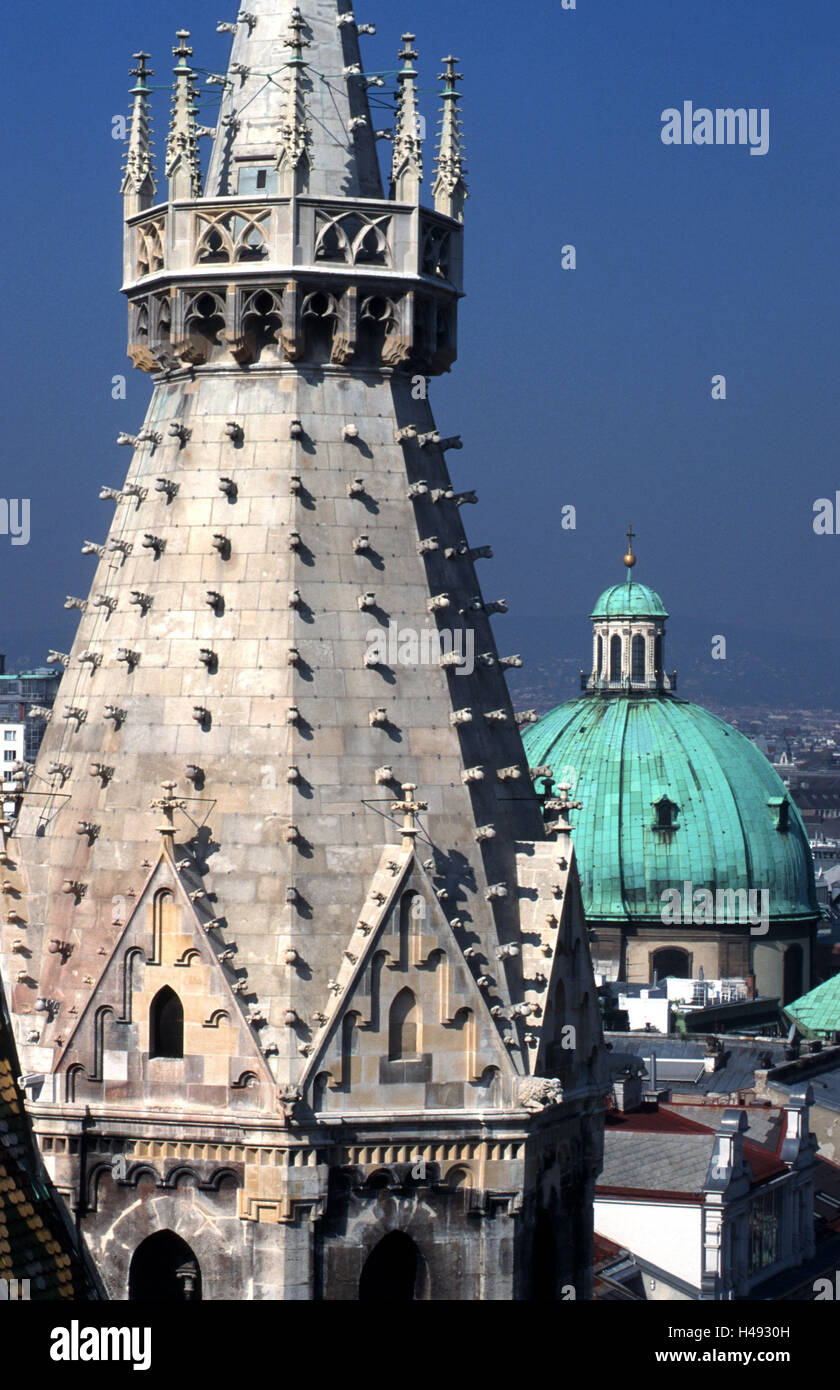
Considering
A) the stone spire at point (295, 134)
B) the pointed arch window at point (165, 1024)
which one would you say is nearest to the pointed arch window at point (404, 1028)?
the pointed arch window at point (165, 1024)

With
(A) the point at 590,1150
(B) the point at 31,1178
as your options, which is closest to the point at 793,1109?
(A) the point at 590,1150

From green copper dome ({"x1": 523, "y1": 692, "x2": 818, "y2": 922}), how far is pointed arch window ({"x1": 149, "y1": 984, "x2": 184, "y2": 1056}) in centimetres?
14459

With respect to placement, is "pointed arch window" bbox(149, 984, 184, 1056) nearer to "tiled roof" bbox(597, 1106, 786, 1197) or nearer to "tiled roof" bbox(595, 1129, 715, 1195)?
"tiled roof" bbox(597, 1106, 786, 1197)

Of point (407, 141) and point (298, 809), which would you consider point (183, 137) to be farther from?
point (298, 809)

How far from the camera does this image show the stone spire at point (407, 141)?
144 feet

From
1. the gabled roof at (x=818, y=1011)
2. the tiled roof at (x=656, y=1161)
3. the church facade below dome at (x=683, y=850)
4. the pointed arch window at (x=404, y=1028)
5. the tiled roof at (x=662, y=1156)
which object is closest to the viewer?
the pointed arch window at (x=404, y=1028)

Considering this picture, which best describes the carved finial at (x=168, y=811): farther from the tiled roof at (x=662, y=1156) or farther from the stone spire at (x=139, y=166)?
the tiled roof at (x=662, y=1156)

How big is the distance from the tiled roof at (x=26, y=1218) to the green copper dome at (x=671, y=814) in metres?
149

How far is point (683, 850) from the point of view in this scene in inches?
7485

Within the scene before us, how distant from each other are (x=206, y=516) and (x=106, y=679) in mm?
2492

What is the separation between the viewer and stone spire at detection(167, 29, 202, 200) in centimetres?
4356

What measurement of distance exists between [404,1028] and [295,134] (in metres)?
11.8

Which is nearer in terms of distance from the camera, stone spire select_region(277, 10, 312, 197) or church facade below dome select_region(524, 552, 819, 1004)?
stone spire select_region(277, 10, 312, 197)

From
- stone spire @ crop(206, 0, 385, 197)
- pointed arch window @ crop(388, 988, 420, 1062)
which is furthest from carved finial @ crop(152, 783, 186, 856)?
stone spire @ crop(206, 0, 385, 197)
